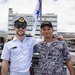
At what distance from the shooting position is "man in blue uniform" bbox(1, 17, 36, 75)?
12.8 feet

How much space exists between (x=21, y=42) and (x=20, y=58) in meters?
0.24

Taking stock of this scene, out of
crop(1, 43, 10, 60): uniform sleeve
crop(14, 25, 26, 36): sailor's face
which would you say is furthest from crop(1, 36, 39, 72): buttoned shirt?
crop(14, 25, 26, 36): sailor's face

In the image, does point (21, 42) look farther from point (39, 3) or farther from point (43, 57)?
point (39, 3)

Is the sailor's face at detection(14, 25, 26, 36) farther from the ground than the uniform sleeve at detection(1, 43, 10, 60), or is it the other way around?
the sailor's face at detection(14, 25, 26, 36)

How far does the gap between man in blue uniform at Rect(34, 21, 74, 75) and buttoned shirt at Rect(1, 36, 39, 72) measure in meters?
0.19

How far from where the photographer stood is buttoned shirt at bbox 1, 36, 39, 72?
3891 mm

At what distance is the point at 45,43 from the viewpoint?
4.05 metres

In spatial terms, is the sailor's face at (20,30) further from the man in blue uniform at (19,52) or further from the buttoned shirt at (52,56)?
the buttoned shirt at (52,56)

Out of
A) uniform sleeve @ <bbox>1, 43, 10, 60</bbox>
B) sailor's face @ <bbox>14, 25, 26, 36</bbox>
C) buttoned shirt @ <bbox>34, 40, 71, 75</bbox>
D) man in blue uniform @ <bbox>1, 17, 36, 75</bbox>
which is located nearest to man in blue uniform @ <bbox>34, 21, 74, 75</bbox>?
buttoned shirt @ <bbox>34, 40, 71, 75</bbox>

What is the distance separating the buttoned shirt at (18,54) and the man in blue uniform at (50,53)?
0.64ft

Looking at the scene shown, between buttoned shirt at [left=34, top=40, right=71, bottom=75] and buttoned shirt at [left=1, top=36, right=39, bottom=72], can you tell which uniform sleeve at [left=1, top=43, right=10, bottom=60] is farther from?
buttoned shirt at [left=34, top=40, right=71, bottom=75]

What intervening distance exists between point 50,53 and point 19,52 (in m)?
0.45

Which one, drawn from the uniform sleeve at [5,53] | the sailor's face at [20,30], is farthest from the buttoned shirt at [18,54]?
the sailor's face at [20,30]

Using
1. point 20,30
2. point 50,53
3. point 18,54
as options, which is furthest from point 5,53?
point 50,53
